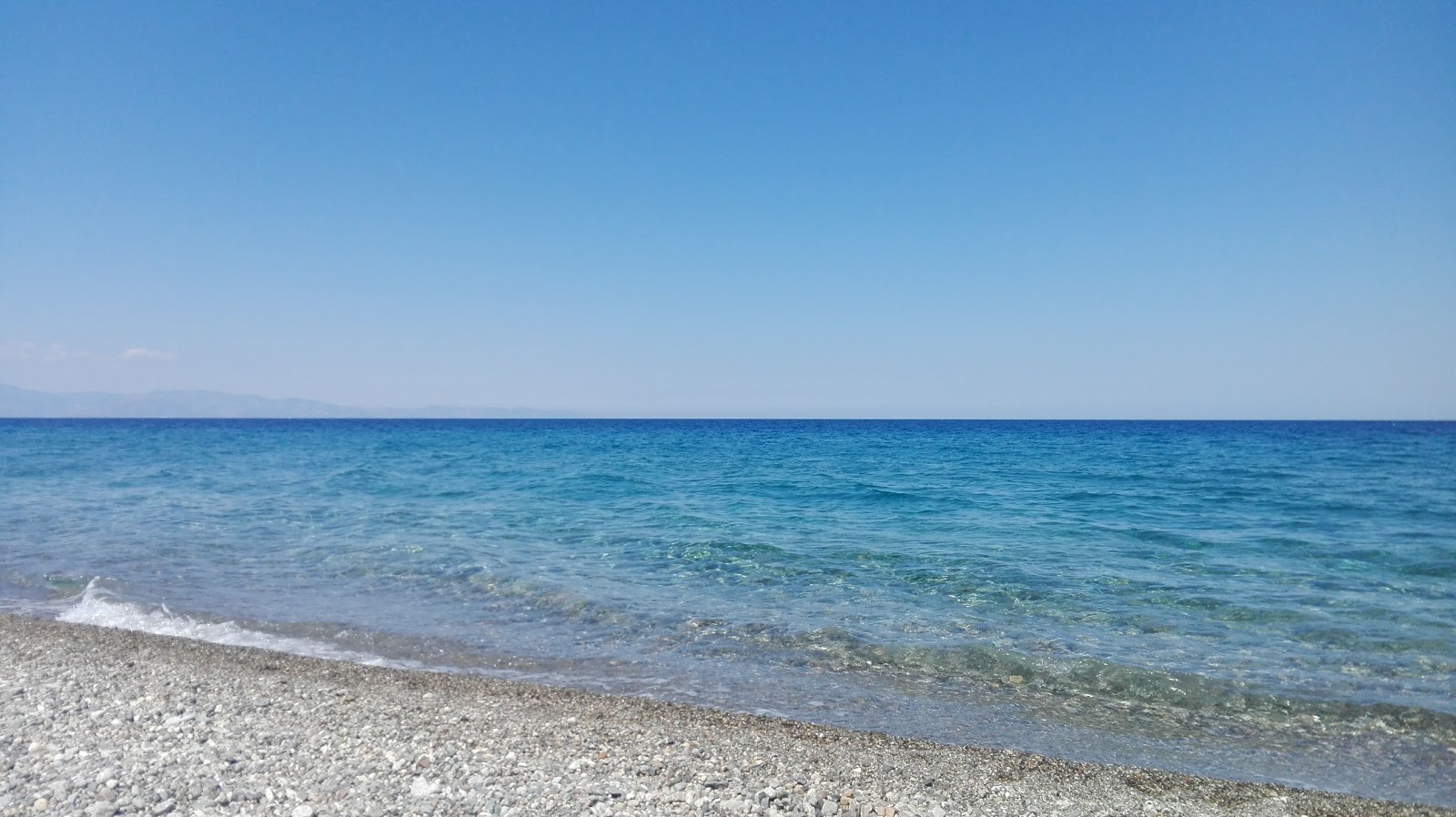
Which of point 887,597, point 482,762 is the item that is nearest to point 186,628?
point 482,762

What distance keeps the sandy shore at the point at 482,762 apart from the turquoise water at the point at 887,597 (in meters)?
0.85

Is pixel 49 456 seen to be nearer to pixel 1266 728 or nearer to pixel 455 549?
pixel 455 549

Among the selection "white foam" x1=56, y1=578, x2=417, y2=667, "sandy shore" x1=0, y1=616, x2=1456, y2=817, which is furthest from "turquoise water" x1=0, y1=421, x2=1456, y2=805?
"sandy shore" x1=0, y1=616, x2=1456, y2=817

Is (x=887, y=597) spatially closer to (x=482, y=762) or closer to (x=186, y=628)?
(x=482, y=762)

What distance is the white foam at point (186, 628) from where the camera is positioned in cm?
920

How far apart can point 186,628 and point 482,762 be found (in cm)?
647

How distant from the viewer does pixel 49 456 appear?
3881 centimetres

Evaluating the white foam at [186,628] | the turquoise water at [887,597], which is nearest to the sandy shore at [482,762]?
the turquoise water at [887,597]

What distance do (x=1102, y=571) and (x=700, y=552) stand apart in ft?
21.5

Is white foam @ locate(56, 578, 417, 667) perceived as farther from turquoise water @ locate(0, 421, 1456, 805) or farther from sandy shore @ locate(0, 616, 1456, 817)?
sandy shore @ locate(0, 616, 1456, 817)

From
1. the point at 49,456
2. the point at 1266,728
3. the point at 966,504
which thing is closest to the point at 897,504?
the point at 966,504

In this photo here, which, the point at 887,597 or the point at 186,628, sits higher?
the point at 887,597

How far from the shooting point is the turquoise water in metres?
7.59

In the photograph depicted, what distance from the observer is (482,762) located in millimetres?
5801
